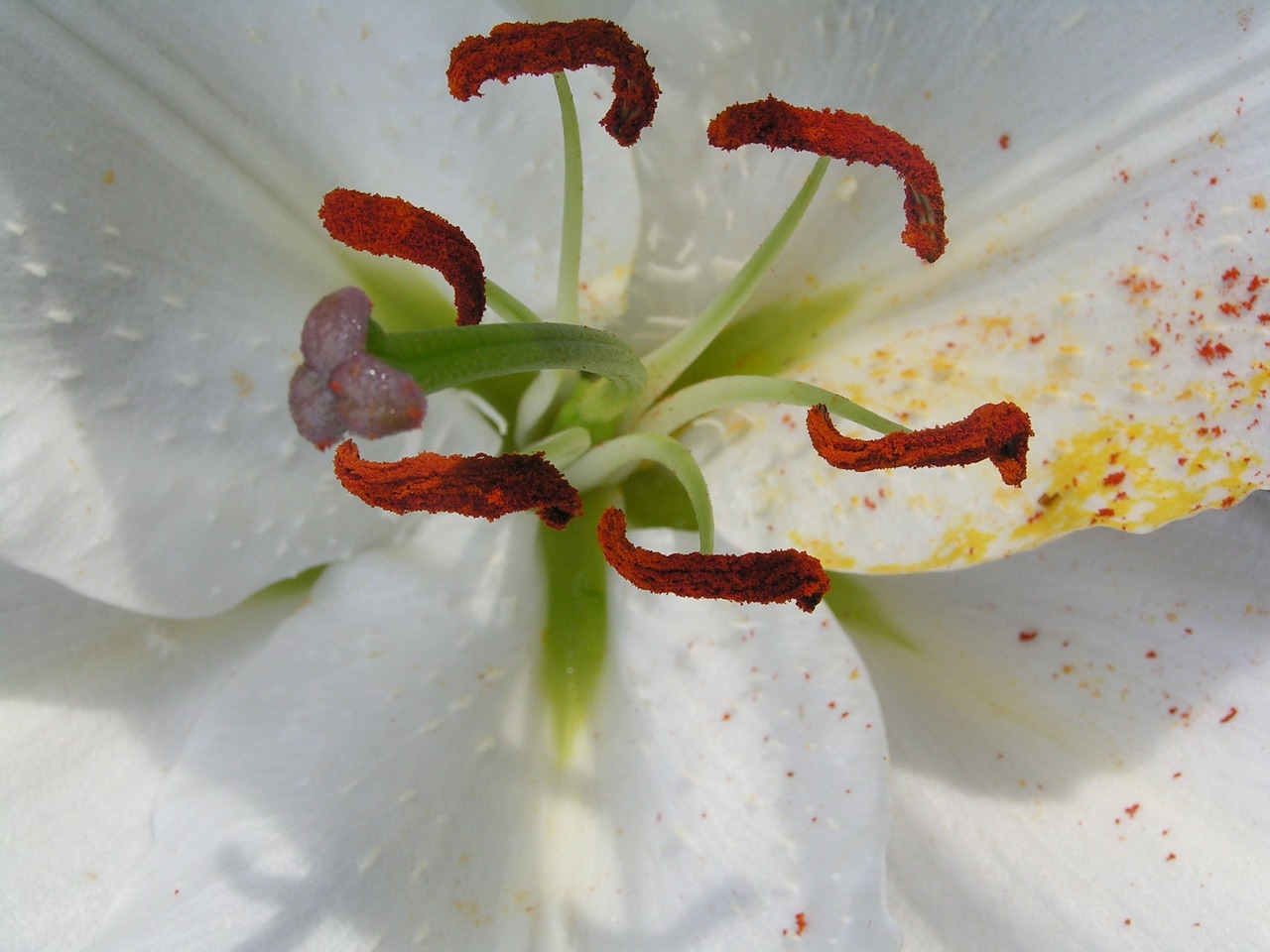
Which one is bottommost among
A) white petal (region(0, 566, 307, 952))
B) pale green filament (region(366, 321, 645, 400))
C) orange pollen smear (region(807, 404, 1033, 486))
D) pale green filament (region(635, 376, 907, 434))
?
white petal (region(0, 566, 307, 952))

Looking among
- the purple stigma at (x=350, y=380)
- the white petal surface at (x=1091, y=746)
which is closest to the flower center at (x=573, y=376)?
the purple stigma at (x=350, y=380)

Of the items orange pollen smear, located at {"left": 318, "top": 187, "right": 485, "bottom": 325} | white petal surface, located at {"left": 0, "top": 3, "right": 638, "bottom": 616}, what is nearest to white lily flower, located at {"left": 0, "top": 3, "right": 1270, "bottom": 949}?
white petal surface, located at {"left": 0, "top": 3, "right": 638, "bottom": 616}

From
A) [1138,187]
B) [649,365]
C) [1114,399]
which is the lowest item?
[649,365]

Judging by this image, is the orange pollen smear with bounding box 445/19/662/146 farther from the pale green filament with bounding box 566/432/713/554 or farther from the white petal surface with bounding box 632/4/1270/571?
the pale green filament with bounding box 566/432/713/554

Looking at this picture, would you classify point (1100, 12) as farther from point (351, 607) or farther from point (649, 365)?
point (351, 607)

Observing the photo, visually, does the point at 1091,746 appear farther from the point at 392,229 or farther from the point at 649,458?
the point at 392,229

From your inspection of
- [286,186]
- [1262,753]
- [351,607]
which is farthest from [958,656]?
[286,186]
